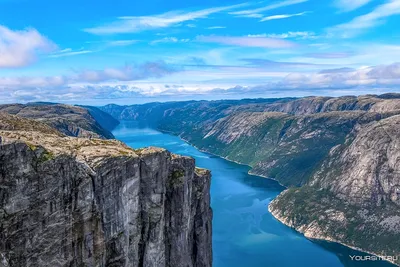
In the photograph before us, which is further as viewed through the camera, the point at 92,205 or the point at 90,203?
the point at 92,205

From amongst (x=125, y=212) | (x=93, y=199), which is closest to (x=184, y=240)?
(x=125, y=212)

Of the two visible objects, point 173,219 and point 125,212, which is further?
point 173,219

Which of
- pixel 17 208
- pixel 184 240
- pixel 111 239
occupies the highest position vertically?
pixel 17 208

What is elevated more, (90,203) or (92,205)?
(90,203)

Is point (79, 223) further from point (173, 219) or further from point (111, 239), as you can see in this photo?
point (173, 219)

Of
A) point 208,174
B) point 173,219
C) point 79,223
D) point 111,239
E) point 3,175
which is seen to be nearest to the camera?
point 3,175

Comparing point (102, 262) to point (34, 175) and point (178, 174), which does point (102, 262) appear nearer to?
point (34, 175)

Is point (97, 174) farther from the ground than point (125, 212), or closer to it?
farther from the ground

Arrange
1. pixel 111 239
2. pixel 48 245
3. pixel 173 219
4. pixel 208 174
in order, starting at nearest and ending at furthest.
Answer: pixel 48 245
pixel 111 239
pixel 173 219
pixel 208 174
